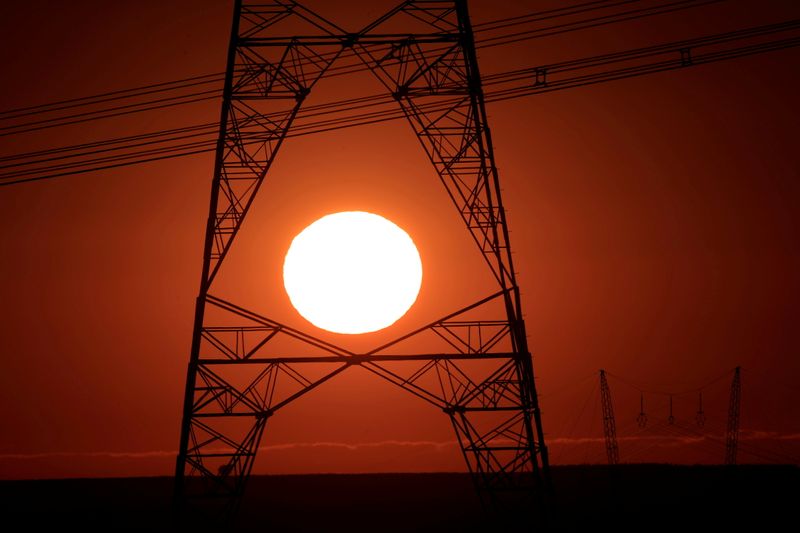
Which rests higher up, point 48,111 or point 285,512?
point 48,111

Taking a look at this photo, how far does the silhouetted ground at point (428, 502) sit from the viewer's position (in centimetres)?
2081

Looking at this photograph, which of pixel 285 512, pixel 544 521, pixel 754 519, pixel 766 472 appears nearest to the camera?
pixel 544 521

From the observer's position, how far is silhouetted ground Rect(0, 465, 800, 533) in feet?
68.3

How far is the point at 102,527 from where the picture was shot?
20.6 metres

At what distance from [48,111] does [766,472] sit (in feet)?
98.5

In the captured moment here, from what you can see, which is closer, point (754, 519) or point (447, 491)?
point (754, 519)

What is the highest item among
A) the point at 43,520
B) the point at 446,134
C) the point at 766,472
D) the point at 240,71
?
the point at 240,71

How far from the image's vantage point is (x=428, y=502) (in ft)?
77.9

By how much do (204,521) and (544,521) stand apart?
9.24 meters

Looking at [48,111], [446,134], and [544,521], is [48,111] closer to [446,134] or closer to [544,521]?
[446,134]

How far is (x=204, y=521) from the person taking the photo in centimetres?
2108

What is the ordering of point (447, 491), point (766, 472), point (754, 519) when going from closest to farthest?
1. point (754, 519)
2. point (447, 491)
3. point (766, 472)

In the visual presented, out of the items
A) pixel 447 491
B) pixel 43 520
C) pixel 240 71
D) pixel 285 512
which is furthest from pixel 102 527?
pixel 240 71

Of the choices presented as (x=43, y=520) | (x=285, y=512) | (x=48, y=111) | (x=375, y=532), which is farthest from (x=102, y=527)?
(x=48, y=111)
